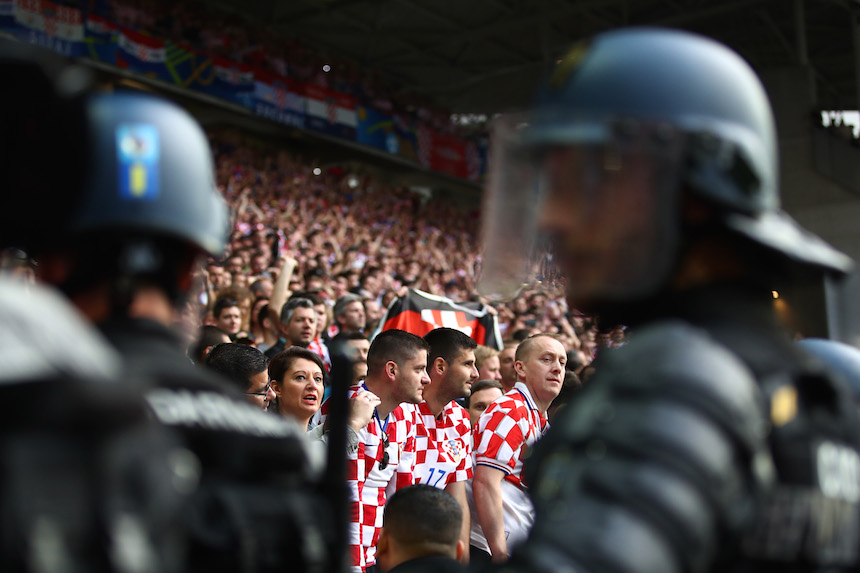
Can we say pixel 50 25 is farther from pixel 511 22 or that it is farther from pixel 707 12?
pixel 707 12

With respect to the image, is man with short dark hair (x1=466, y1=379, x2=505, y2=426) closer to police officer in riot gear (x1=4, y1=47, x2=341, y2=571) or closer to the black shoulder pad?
police officer in riot gear (x1=4, y1=47, x2=341, y2=571)

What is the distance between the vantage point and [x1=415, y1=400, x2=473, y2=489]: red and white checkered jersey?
4.70 meters

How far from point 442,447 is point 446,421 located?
0.27 m

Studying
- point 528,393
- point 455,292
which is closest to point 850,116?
point 455,292

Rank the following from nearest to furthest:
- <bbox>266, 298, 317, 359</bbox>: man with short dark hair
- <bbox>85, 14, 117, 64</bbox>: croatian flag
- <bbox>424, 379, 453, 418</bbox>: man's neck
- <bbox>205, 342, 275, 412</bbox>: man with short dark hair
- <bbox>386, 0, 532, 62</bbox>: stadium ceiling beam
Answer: <bbox>205, 342, 275, 412</bbox>: man with short dark hair → <bbox>424, 379, 453, 418</bbox>: man's neck → <bbox>266, 298, 317, 359</bbox>: man with short dark hair → <bbox>85, 14, 117, 64</bbox>: croatian flag → <bbox>386, 0, 532, 62</bbox>: stadium ceiling beam

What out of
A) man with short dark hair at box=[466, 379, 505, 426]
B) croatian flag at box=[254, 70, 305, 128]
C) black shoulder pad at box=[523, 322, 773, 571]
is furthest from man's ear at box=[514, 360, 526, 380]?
croatian flag at box=[254, 70, 305, 128]

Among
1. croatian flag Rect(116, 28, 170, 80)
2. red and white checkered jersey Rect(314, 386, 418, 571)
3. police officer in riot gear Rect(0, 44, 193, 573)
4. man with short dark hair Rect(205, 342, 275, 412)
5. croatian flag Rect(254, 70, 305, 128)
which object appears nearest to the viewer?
police officer in riot gear Rect(0, 44, 193, 573)

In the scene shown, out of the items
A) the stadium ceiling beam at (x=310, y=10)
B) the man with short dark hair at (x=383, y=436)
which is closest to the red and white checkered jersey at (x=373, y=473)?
the man with short dark hair at (x=383, y=436)

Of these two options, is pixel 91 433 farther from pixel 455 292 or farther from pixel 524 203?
pixel 455 292

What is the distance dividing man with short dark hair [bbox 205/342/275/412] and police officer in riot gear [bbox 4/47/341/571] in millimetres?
2786

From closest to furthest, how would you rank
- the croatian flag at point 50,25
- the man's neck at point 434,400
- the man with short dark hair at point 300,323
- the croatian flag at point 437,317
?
the man's neck at point 434,400
the man with short dark hair at point 300,323
the croatian flag at point 437,317
the croatian flag at point 50,25

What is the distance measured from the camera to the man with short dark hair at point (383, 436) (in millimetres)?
4094

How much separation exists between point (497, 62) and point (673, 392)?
24.5 meters

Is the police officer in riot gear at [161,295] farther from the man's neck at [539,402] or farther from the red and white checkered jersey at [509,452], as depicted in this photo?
the man's neck at [539,402]
